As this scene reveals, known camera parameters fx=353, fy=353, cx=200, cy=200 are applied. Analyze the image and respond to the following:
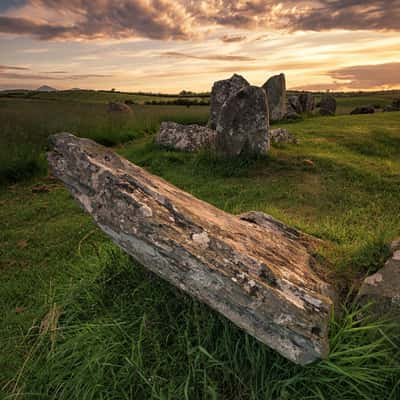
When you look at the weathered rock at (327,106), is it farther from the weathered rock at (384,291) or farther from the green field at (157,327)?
the weathered rock at (384,291)

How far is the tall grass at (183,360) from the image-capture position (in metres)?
2.77

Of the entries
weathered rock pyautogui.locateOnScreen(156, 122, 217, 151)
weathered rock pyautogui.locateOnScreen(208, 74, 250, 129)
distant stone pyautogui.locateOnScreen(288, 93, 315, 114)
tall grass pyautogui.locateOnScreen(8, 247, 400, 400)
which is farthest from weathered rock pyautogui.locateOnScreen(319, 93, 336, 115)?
tall grass pyautogui.locateOnScreen(8, 247, 400, 400)

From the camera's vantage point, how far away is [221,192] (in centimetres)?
→ 880

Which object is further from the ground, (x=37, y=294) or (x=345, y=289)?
(x=345, y=289)

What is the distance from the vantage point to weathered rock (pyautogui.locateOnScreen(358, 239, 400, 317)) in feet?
10.2

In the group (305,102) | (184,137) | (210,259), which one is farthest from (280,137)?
(305,102)

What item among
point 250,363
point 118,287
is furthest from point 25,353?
point 250,363

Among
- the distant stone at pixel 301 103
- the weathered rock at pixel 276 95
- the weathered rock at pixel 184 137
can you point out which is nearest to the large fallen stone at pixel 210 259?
the weathered rock at pixel 184 137

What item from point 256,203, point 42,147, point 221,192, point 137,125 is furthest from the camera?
point 137,125

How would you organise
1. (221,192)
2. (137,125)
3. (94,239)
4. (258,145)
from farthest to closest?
(137,125)
(258,145)
(221,192)
(94,239)

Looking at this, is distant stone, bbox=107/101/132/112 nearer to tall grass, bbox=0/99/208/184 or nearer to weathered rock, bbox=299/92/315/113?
tall grass, bbox=0/99/208/184

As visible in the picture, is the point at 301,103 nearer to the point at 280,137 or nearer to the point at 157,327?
the point at 280,137

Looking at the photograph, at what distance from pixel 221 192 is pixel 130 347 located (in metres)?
5.87

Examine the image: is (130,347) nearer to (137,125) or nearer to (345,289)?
(345,289)
